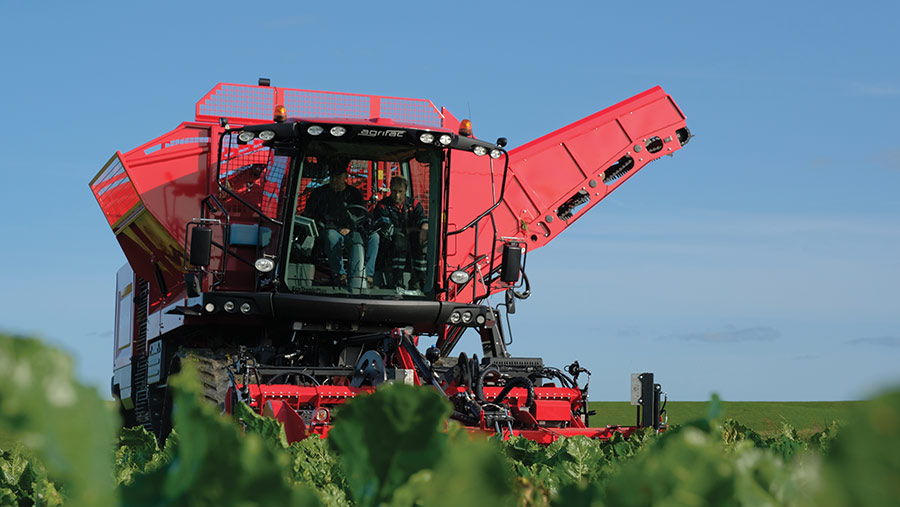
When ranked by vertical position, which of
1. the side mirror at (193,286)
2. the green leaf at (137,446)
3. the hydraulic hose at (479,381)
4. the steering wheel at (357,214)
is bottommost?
the green leaf at (137,446)

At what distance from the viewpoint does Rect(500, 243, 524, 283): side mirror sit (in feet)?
33.2

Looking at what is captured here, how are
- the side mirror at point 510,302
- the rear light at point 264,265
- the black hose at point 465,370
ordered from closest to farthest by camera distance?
the black hose at point 465,370 < the rear light at point 264,265 < the side mirror at point 510,302

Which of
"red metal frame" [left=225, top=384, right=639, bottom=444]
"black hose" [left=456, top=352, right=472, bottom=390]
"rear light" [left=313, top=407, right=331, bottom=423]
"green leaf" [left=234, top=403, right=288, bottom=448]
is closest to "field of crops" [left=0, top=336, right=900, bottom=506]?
"green leaf" [left=234, top=403, right=288, bottom=448]

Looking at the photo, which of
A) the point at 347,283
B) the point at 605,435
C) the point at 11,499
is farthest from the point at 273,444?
the point at 347,283

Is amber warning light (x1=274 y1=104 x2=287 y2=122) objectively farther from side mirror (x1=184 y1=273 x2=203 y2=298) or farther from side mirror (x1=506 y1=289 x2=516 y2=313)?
side mirror (x1=506 y1=289 x2=516 y2=313)

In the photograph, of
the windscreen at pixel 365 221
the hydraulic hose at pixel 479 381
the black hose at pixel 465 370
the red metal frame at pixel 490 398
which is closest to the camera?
the red metal frame at pixel 490 398

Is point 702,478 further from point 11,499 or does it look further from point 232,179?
point 232,179

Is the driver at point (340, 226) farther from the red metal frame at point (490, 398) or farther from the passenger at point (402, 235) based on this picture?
the red metal frame at point (490, 398)

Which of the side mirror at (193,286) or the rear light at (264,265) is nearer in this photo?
the rear light at (264,265)

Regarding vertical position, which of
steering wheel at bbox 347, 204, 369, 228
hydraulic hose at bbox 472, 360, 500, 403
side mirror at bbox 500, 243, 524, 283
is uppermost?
steering wheel at bbox 347, 204, 369, 228

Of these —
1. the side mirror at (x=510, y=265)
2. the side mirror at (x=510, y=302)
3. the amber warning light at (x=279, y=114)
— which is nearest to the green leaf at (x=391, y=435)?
the amber warning light at (x=279, y=114)

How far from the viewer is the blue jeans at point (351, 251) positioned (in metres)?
9.70

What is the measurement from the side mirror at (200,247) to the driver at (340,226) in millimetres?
1114

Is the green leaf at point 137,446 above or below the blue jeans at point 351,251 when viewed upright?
below
